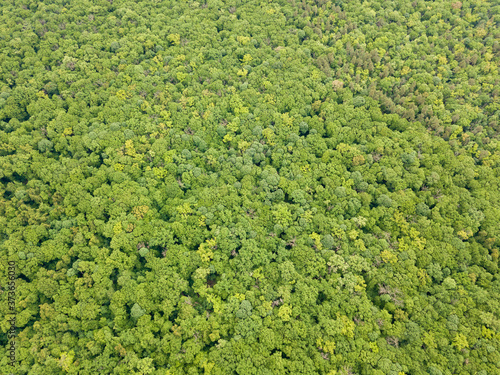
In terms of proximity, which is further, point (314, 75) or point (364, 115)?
point (314, 75)

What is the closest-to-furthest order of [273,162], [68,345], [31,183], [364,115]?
1. [68,345]
2. [31,183]
3. [273,162]
4. [364,115]

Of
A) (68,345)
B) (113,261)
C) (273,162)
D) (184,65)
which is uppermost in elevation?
(184,65)

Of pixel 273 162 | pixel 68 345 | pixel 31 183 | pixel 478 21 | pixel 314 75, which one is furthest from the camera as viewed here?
pixel 478 21

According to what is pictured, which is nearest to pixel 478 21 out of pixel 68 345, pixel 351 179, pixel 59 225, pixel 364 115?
pixel 364 115

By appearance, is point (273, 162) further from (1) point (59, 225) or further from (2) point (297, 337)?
(1) point (59, 225)

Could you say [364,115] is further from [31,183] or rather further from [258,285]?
[31,183]

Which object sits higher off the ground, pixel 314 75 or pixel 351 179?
pixel 314 75
